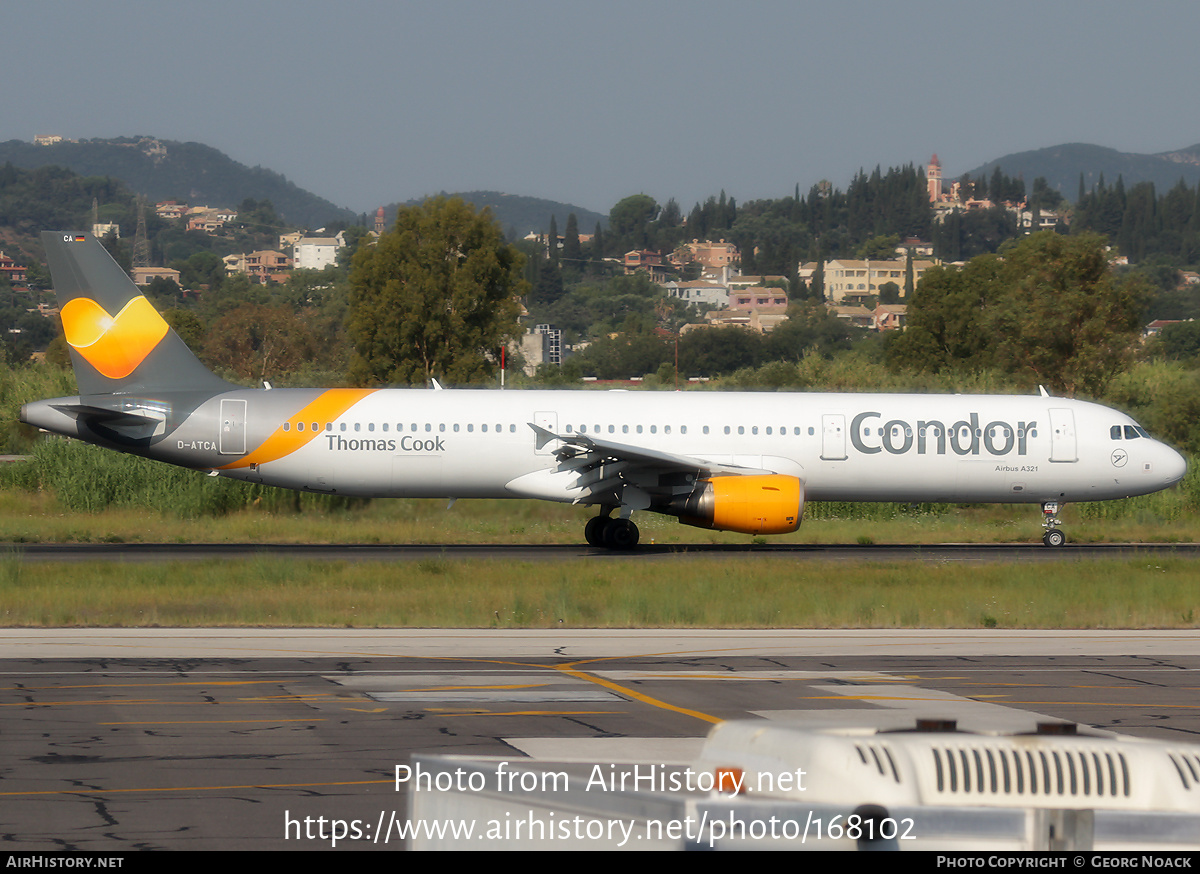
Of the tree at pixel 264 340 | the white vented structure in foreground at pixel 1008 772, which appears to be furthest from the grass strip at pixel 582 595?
the tree at pixel 264 340

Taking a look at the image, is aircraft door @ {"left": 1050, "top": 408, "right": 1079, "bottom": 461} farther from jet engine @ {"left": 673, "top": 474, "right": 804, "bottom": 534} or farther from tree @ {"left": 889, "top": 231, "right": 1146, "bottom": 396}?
tree @ {"left": 889, "top": 231, "right": 1146, "bottom": 396}

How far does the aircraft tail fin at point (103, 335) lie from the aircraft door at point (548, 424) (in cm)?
734

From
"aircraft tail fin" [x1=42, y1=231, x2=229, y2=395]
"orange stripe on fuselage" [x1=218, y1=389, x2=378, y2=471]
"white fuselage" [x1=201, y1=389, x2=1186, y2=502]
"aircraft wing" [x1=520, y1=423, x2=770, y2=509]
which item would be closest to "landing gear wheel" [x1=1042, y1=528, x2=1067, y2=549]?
"white fuselage" [x1=201, y1=389, x2=1186, y2=502]

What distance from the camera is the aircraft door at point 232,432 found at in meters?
29.4

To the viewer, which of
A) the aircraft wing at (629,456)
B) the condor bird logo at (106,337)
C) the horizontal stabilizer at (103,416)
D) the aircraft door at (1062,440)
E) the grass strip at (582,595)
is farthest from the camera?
the aircraft door at (1062,440)

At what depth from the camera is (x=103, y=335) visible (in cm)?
3056

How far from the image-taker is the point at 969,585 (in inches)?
954

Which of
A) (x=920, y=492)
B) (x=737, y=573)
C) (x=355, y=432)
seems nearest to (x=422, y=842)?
(x=737, y=573)

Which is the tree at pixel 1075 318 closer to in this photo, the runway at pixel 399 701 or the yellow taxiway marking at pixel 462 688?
the runway at pixel 399 701

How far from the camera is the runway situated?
9031 millimetres

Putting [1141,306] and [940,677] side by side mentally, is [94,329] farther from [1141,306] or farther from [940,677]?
[1141,306]

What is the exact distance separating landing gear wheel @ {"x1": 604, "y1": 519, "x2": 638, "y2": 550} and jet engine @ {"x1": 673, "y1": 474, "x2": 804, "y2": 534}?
2077 millimetres
